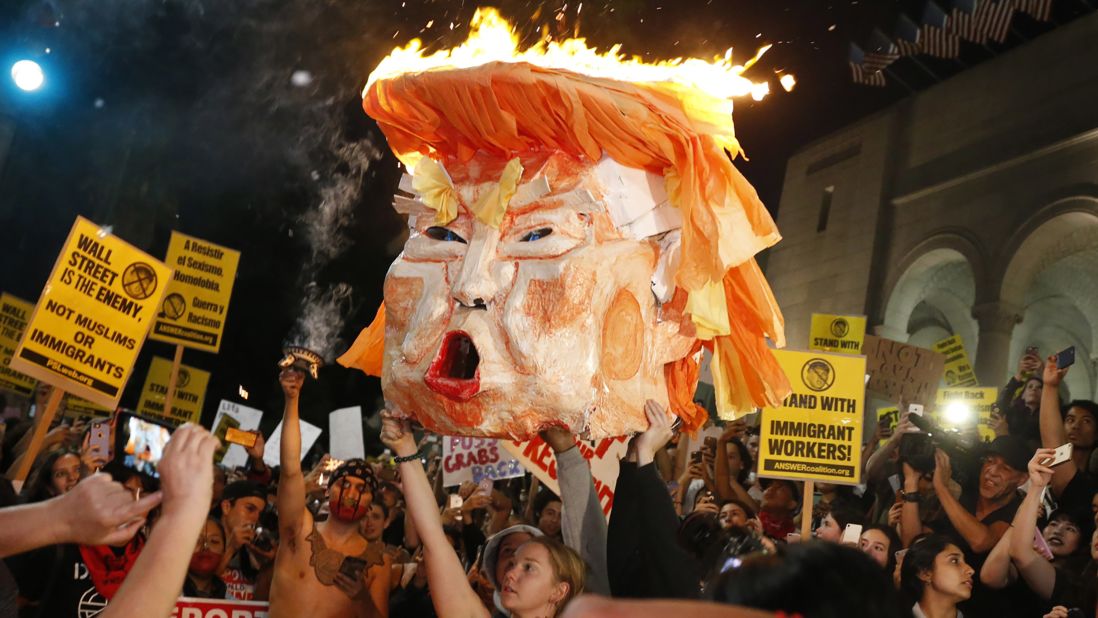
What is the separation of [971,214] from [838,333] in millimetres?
5999

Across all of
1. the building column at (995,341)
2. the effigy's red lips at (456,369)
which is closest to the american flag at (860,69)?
the building column at (995,341)

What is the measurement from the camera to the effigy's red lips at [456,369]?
3.35m

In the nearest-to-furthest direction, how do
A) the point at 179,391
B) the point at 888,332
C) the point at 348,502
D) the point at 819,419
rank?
the point at 348,502
the point at 819,419
the point at 179,391
the point at 888,332

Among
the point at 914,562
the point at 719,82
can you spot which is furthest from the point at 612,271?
the point at 914,562

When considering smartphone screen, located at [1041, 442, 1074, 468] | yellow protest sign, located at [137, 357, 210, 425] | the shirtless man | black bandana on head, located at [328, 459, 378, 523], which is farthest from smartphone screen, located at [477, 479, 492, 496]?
yellow protest sign, located at [137, 357, 210, 425]

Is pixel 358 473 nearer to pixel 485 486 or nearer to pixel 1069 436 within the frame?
pixel 485 486

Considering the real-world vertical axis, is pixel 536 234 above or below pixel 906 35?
below

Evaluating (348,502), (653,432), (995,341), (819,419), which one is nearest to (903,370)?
(819,419)

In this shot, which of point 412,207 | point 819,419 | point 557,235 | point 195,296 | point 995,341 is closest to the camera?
point 557,235

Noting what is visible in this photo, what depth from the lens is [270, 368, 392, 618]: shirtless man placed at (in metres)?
4.80

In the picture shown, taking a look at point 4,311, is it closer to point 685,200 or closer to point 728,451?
point 728,451

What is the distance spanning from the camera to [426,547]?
3.96m

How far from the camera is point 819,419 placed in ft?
19.7

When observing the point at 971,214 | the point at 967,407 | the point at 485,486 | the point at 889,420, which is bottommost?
the point at 485,486
